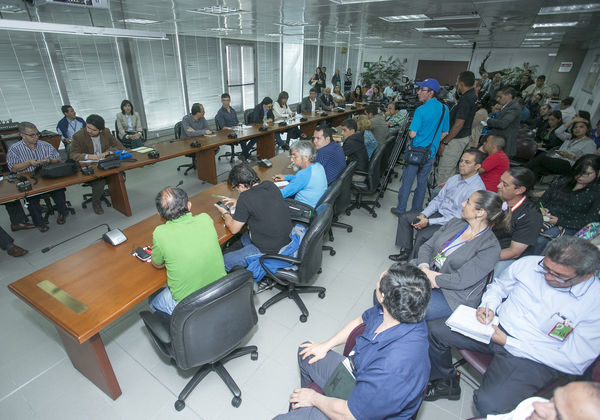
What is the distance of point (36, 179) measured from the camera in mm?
3141

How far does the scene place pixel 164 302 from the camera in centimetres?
185

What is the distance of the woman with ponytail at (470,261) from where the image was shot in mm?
1870

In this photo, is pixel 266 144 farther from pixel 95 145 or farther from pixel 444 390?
pixel 444 390

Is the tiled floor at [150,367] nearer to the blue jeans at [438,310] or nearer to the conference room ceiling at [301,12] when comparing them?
the blue jeans at [438,310]

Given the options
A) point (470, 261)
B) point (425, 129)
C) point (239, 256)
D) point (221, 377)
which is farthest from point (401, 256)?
point (221, 377)

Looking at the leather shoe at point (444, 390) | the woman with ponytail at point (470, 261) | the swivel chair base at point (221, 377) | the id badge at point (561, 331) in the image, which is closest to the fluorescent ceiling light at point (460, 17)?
the woman with ponytail at point (470, 261)

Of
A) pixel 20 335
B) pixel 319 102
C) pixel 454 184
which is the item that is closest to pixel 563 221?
pixel 454 184

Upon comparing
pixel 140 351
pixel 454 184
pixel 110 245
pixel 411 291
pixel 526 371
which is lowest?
pixel 140 351

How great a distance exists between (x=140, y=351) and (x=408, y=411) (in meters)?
1.95

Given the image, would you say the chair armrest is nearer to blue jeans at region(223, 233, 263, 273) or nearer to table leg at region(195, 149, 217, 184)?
blue jeans at region(223, 233, 263, 273)

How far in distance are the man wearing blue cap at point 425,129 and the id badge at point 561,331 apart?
2.58 m

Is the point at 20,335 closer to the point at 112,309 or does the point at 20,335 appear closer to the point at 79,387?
the point at 79,387

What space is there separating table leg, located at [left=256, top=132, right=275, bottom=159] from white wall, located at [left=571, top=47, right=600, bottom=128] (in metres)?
7.80

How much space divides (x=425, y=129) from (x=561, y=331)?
9.01 feet
